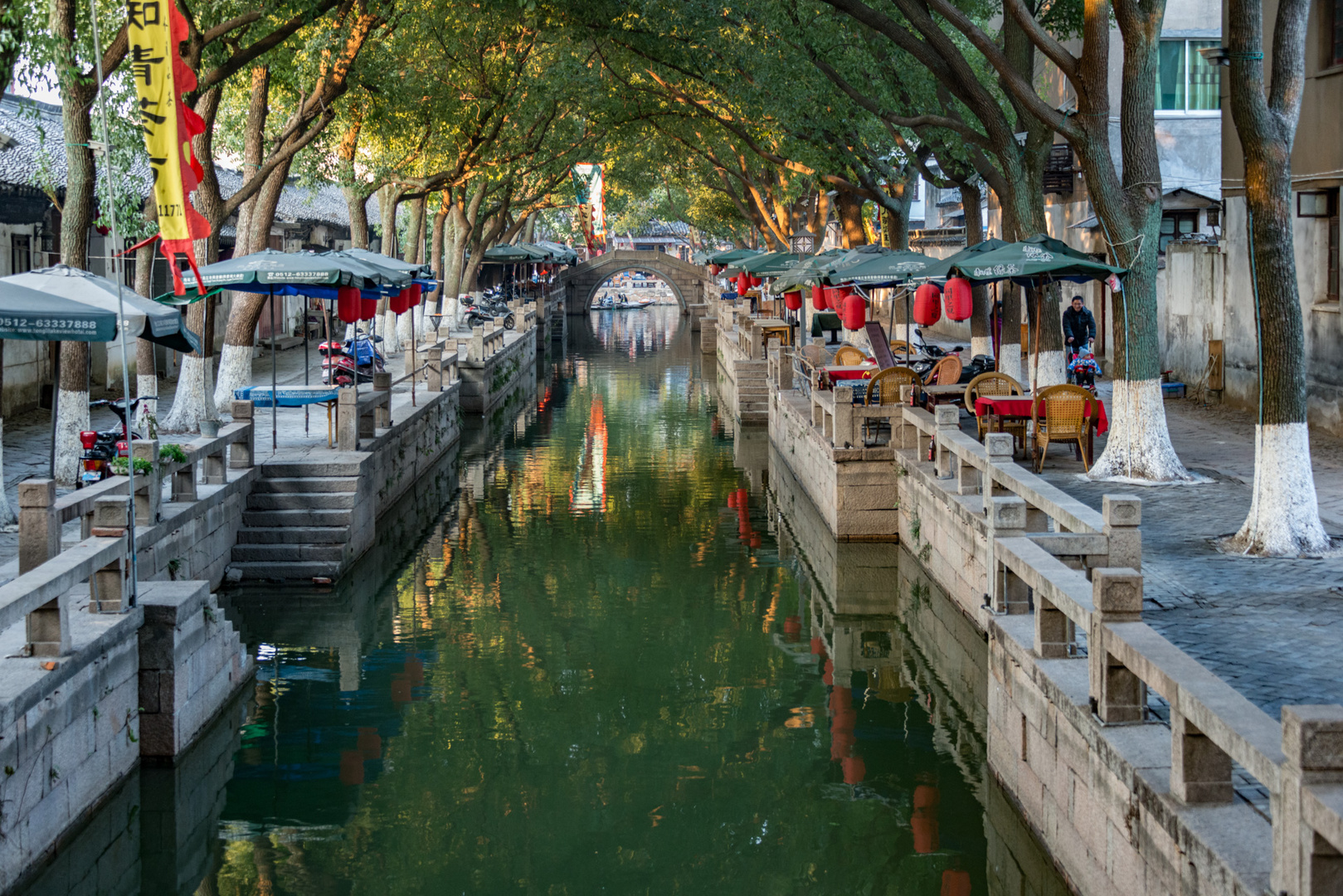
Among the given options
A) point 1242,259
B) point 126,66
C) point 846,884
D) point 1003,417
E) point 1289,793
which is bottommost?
point 846,884

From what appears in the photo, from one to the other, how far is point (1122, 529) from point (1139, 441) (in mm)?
6383

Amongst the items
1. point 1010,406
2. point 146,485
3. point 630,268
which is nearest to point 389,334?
point 1010,406

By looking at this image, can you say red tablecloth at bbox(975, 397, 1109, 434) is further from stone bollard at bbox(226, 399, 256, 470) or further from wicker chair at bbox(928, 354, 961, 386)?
stone bollard at bbox(226, 399, 256, 470)

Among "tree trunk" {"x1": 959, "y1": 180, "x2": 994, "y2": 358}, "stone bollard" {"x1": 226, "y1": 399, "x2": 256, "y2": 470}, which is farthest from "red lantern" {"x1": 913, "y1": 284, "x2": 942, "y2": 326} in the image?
"stone bollard" {"x1": 226, "y1": 399, "x2": 256, "y2": 470}

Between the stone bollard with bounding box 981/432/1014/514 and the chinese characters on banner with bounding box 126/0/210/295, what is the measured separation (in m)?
7.20

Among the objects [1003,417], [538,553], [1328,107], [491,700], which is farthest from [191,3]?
[1328,107]

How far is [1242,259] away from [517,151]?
1983 cm

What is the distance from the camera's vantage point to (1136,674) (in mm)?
6539

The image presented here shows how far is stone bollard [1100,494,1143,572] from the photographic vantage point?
795 centimetres

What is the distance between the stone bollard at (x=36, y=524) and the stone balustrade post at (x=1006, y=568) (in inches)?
252

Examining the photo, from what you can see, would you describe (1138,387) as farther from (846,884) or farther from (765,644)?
(846,884)

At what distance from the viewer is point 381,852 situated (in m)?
8.71

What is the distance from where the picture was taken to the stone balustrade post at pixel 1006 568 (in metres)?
9.13

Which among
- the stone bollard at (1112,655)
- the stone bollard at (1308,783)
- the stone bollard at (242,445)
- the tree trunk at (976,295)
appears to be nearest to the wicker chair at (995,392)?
the tree trunk at (976,295)
